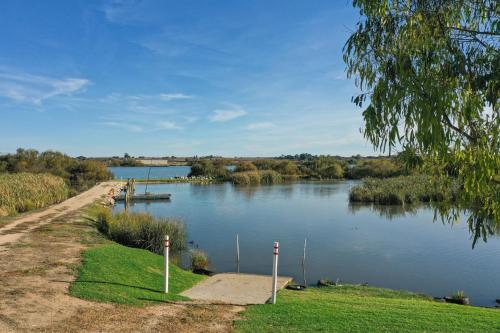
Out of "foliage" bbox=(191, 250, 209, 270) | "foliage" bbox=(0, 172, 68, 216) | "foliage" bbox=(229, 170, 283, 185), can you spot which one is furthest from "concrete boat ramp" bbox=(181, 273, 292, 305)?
"foliage" bbox=(229, 170, 283, 185)

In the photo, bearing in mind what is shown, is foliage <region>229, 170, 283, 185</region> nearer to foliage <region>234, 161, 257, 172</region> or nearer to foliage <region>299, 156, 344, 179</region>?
foliage <region>234, 161, 257, 172</region>

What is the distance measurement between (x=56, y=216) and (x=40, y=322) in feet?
43.1

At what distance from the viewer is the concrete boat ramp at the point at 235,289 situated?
798 cm

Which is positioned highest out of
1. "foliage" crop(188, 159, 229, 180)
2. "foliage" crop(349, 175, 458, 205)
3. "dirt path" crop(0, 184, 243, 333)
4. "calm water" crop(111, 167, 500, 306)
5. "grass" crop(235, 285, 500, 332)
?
"foliage" crop(188, 159, 229, 180)

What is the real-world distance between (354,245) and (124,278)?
11294 mm

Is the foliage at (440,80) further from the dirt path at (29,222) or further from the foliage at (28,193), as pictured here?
the foliage at (28,193)

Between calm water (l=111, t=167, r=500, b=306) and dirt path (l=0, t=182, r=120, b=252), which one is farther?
calm water (l=111, t=167, r=500, b=306)

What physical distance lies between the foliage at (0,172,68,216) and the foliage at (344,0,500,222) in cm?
1725

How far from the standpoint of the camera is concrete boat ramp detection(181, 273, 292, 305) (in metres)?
7.98

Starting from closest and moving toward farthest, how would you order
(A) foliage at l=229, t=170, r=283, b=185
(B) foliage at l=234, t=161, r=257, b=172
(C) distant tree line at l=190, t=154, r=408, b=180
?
(A) foliage at l=229, t=170, r=283, b=185 < (C) distant tree line at l=190, t=154, r=408, b=180 < (B) foliage at l=234, t=161, r=257, b=172

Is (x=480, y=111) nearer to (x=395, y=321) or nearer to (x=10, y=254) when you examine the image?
(x=395, y=321)

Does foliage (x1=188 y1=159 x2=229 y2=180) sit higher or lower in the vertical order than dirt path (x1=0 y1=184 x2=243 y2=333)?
higher

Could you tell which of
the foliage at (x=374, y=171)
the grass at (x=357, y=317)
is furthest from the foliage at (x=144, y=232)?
the foliage at (x=374, y=171)

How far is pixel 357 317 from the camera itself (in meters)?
6.64
